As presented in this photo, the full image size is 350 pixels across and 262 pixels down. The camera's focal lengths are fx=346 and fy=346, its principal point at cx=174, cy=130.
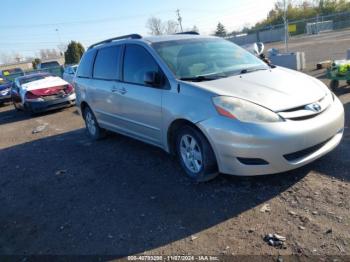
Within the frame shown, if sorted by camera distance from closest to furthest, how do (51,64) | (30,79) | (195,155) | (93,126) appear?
(195,155) < (93,126) < (30,79) < (51,64)

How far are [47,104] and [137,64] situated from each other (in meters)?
7.55

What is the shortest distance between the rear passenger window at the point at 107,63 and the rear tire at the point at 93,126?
943 mm

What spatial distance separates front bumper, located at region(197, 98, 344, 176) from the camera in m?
3.44

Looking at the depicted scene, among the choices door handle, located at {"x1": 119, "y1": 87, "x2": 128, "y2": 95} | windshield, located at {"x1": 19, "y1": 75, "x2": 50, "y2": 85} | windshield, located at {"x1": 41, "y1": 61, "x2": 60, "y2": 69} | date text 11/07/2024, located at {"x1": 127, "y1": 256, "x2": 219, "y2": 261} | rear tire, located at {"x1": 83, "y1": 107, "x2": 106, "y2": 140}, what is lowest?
date text 11/07/2024, located at {"x1": 127, "y1": 256, "x2": 219, "y2": 261}

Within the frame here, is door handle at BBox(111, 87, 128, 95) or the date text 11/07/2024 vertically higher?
door handle at BBox(111, 87, 128, 95)

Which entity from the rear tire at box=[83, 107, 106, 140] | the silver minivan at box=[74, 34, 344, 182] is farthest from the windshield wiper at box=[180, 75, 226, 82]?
the rear tire at box=[83, 107, 106, 140]

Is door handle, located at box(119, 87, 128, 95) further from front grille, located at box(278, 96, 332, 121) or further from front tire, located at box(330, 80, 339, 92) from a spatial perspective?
front tire, located at box(330, 80, 339, 92)

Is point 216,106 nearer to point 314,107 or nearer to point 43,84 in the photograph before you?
point 314,107

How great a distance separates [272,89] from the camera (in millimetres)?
3875

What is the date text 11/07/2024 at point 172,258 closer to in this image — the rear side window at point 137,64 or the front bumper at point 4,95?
the rear side window at point 137,64

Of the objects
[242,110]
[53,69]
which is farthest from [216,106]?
[53,69]

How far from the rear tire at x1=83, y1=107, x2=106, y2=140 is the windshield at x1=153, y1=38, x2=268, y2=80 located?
101 inches

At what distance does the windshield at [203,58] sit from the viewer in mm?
4473

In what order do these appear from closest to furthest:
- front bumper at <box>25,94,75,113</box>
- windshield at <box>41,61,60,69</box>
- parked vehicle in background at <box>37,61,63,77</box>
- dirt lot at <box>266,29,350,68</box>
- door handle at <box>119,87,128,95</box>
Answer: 1. door handle at <box>119,87,128,95</box>
2. front bumper at <box>25,94,75,113</box>
3. dirt lot at <box>266,29,350,68</box>
4. parked vehicle in background at <box>37,61,63,77</box>
5. windshield at <box>41,61,60,69</box>
